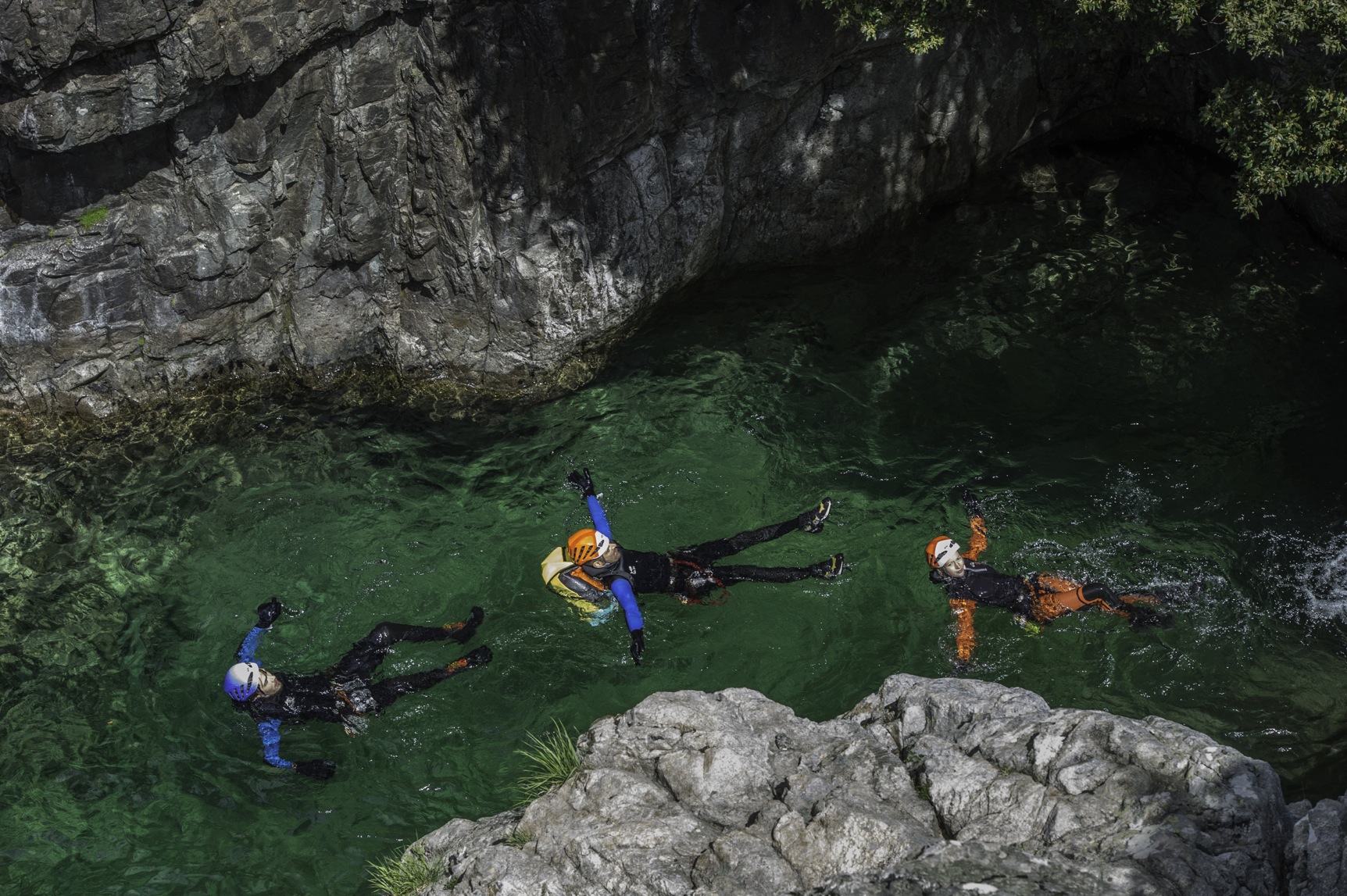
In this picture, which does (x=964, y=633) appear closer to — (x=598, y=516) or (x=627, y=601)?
(x=627, y=601)

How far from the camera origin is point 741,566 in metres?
10.5

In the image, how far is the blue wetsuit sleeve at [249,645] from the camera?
9703mm

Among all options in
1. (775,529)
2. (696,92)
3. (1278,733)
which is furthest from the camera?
(696,92)

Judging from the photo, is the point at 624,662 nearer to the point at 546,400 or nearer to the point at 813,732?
the point at 813,732

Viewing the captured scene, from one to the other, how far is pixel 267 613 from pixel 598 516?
3.42m

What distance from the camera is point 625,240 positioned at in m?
13.4

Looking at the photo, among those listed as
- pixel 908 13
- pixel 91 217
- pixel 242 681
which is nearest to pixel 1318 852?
pixel 242 681

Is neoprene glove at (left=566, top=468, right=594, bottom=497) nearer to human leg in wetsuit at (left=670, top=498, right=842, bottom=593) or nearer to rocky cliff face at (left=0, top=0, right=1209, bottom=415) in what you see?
human leg in wetsuit at (left=670, top=498, right=842, bottom=593)

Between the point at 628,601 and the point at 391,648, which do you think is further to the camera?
the point at 391,648

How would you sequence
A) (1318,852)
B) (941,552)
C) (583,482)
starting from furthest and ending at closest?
(583,482) → (941,552) → (1318,852)

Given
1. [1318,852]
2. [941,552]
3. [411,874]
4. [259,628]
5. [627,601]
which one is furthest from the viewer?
[941,552]

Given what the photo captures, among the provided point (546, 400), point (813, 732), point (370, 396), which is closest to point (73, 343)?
point (370, 396)

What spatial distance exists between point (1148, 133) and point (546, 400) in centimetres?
1092

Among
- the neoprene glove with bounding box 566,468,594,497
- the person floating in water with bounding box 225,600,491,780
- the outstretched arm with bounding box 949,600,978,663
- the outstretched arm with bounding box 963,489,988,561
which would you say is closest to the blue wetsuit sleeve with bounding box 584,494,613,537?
the neoprene glove with bounding box 566,468,594,497
